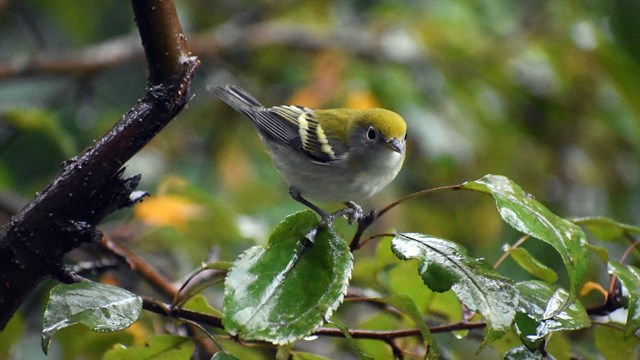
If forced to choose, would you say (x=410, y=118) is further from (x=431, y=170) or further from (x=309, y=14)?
(x=309, y=14)

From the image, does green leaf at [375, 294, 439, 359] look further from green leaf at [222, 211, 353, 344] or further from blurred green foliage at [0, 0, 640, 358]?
blurred green foliage at [0, 0, 640, 358]

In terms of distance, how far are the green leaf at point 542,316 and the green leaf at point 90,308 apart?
569mm

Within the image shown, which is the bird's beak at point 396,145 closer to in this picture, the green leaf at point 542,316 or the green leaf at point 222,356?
the green leaf at point 542,316

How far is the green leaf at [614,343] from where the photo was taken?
4.65 ft

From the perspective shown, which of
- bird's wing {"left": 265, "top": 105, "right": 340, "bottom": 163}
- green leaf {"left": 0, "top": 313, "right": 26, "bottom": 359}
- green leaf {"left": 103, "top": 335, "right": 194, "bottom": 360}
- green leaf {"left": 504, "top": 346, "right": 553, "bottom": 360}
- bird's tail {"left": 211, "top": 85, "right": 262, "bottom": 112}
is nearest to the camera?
green leaf {"left": 504, "top": 346, "right": 553, "bottom": 360}

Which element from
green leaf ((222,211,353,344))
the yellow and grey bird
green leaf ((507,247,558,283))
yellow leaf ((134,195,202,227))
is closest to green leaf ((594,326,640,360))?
green leaf ((507,247,558,283))

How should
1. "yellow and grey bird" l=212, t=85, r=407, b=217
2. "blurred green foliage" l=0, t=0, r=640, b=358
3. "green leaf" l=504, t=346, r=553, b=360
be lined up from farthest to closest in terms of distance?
"blurred green foliage" l=0, t=0, r=640, b=358
"yellow and grey bird" l=212, t=85, r=407, b=217
"green leaf" l=504, t=346, r=553, b=360

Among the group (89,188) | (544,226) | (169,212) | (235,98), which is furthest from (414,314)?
(235,98)

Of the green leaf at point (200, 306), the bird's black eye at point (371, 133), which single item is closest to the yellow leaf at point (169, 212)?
the bird's black eye at point (371, 133)

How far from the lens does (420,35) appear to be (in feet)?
12.3

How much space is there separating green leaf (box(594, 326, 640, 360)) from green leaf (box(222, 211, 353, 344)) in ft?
1.60

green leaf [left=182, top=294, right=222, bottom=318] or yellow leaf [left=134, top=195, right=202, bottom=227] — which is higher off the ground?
green leaf [left=182, top=294, right=222, bottom=318]

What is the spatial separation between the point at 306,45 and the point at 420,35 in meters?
0.52

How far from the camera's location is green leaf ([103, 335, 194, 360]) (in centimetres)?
139
